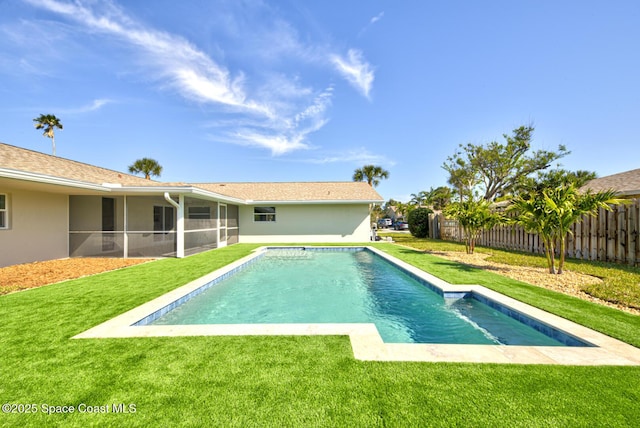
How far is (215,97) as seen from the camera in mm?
15742

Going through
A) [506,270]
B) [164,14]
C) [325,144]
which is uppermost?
[164,14]

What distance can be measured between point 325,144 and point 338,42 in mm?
11141

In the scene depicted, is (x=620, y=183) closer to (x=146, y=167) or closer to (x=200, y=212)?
(x=200, y=212)

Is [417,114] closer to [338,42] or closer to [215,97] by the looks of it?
[338,42]

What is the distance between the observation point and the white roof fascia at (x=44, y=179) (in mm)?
6441

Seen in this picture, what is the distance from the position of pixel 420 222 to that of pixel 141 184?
19.4 meters

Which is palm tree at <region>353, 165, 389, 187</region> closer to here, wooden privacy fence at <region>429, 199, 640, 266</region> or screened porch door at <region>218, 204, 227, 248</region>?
screened porch door at <region>218, 204, 227, 248</region>

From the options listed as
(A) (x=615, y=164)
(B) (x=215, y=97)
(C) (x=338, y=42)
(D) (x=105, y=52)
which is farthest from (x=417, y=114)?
(A) (x=615, y=164)

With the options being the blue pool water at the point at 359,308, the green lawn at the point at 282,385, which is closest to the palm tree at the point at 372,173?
the blue pool water at the point at 359,308

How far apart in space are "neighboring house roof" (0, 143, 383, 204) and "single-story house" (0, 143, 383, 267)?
0.03 metres

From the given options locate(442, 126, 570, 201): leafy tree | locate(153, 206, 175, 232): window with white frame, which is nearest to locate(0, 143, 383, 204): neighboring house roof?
locate(153, 206, 175, 232): window with white frame

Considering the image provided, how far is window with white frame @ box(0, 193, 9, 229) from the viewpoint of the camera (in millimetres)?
8492

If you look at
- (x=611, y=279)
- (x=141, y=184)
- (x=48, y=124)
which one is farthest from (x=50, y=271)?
(x=48, y=124)

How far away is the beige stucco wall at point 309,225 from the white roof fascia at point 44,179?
912cm
